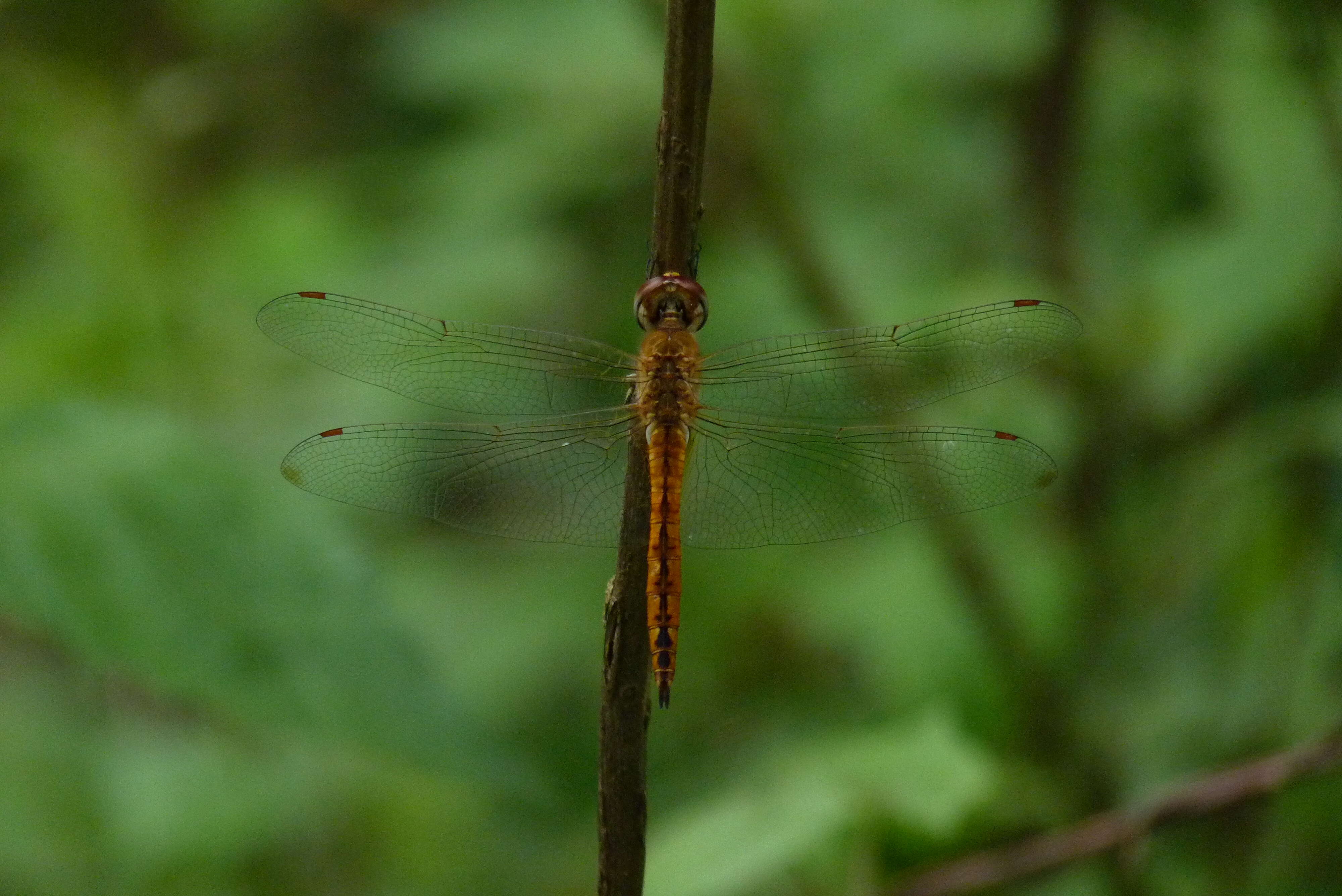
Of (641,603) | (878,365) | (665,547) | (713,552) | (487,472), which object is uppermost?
(713,552)

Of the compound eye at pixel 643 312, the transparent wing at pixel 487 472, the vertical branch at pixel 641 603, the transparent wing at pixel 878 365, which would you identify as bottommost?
the vertical branch at pixel 641 603

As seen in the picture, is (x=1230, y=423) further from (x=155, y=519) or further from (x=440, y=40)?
(x=440, y=40)

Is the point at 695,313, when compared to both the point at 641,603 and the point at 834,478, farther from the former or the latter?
the point at 641,603

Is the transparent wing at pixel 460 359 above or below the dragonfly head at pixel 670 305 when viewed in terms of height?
above

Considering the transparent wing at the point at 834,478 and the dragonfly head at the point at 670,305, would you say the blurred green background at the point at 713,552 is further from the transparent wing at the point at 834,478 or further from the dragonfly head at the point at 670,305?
the dragonfly head at the point at 670,305

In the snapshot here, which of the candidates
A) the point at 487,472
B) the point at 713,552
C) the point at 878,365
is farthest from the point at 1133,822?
the point at 713,552

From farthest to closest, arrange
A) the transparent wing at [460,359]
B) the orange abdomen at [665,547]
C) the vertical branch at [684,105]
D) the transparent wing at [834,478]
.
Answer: the transparent wing at [460,359], the transparent wing at [834,478], the orange abdomen at [665,547], the vertical branch at [684,105]


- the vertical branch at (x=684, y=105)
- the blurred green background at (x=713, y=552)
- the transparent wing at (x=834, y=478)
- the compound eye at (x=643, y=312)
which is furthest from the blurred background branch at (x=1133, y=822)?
the vertical branch at (x=684, y=105)
